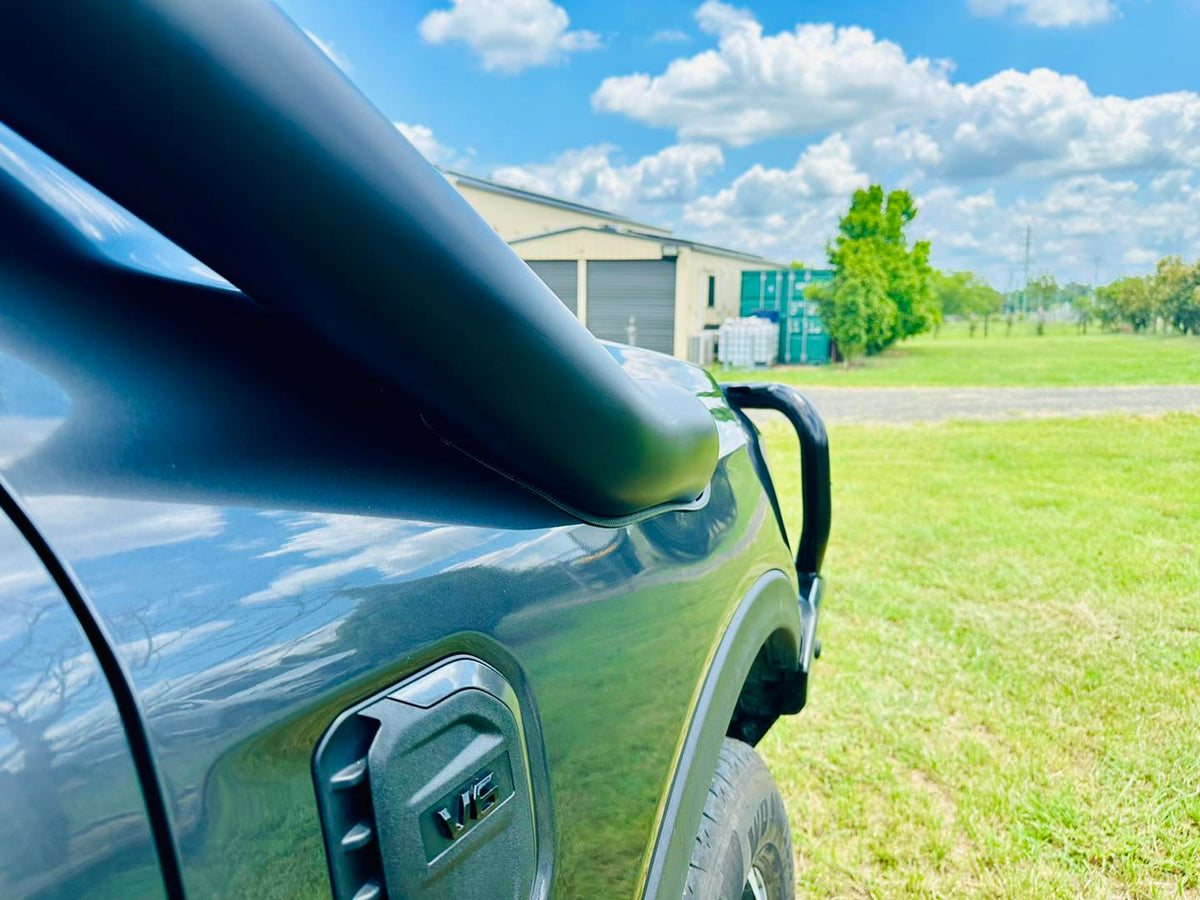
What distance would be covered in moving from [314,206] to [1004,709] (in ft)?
11.7

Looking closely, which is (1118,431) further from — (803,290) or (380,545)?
(803,290)

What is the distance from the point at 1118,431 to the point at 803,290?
54.9ft

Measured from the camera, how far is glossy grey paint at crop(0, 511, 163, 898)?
0.48 meters

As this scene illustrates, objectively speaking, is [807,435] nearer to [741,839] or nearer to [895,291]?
[741,839]

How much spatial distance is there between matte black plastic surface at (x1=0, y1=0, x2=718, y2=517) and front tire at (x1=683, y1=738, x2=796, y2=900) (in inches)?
27.8

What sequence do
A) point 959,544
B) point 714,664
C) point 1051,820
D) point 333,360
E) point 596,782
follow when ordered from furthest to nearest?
1. point 959,544
2. point 1051,820
3. point 714,664
4. point 596,782
5. point 333,360

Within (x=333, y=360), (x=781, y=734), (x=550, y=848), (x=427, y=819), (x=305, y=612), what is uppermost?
(x=333, y=360)

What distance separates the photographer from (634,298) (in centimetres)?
2648

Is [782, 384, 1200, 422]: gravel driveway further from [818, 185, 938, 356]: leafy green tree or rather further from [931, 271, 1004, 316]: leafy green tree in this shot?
[931, 271, 1004, 316]: leafy green tree

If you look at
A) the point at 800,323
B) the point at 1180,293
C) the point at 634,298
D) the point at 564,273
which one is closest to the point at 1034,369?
the point at 1180,293

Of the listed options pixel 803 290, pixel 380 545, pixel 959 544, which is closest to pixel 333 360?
pixel 380 545

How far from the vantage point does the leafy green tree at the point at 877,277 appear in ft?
81.6

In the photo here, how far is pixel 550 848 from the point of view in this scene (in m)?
0.90

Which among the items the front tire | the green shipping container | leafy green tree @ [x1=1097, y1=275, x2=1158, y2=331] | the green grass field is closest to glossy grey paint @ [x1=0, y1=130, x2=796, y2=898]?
the front tire
